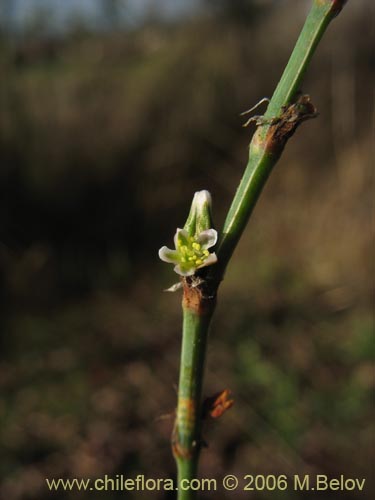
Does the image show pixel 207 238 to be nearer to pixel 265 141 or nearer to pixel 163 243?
pixel 265 141

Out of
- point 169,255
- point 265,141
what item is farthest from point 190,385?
point 265,141

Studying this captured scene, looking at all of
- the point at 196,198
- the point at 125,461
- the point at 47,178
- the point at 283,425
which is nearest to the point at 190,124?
the point at 47,178

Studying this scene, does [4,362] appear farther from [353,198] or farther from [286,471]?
[353,198]

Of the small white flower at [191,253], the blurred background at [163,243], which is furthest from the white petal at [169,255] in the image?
the blurred background at [163,243]

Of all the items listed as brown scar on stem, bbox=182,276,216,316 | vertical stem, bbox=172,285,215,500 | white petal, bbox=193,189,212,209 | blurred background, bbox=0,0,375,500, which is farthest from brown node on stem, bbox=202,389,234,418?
blurred background, bbox=0,0,375,500

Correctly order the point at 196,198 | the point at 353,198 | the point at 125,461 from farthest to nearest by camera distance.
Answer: the point at 353,198 < the point at 125,461 < the point at 196,198

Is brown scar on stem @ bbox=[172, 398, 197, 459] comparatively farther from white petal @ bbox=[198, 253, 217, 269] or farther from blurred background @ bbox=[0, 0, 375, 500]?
blurred background @ bbox=[0, 0, 375, 500]
